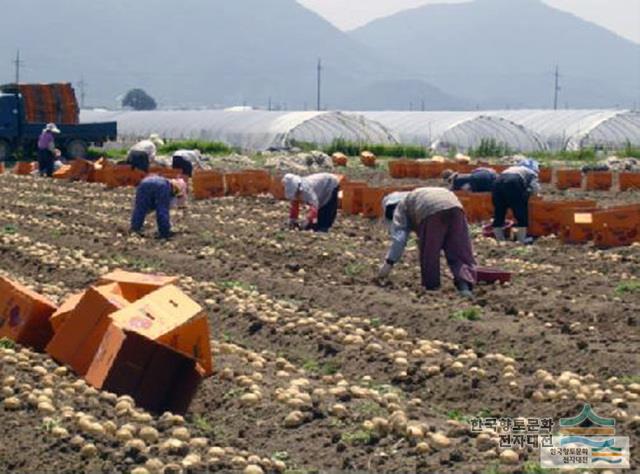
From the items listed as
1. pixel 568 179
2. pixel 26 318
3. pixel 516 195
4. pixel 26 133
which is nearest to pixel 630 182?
pixel 568 179

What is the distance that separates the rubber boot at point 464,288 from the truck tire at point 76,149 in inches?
1006

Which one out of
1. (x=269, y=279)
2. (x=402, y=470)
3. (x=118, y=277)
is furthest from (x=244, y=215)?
(x=402, y=470)

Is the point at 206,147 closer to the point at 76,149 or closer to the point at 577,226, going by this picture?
the point at 76,149

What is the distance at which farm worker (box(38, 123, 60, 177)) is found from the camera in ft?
91.7

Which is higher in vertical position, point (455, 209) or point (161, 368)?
point (455, 209)

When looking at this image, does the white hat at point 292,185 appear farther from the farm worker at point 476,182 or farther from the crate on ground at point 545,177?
the crate on ground at point 545,177

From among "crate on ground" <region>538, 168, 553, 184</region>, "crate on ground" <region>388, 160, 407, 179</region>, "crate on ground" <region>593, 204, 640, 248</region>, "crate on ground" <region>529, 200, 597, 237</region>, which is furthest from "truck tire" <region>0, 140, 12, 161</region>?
"crate on ground" <region>593, 204, 640, 248</region>

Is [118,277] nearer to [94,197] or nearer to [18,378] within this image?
[18,378]

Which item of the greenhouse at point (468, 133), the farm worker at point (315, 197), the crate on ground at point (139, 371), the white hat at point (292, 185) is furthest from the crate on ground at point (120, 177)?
the greenhouse at point (468, 133)

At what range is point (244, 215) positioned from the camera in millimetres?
19781

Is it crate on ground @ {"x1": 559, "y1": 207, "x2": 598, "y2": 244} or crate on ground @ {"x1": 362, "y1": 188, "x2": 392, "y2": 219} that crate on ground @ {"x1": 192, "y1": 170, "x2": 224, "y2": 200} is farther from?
crate on ground @ {"x1": 559, "y1": 207, "x2": 598, "y2": 244}

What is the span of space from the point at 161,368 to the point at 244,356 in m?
1.07

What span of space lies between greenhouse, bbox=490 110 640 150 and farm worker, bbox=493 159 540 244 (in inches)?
1192

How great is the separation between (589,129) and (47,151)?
26319mm
